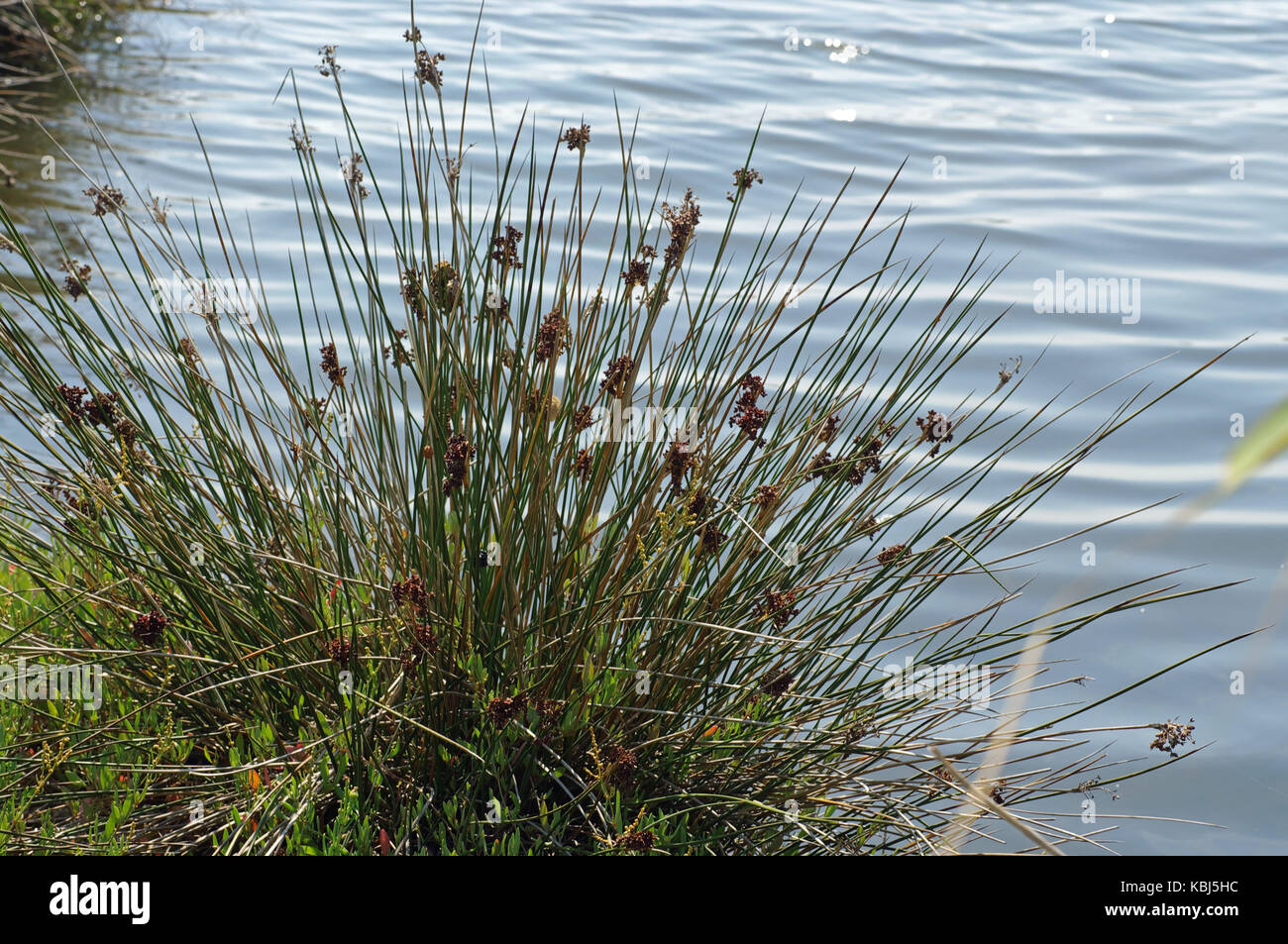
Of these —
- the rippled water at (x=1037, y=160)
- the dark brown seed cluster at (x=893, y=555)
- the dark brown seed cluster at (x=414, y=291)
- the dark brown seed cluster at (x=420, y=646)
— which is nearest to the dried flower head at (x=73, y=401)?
the dark brown seed cluster at (x=414, y=291)

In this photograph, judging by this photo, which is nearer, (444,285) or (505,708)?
(505,708)

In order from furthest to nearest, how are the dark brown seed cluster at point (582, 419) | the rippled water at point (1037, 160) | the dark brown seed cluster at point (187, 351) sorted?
1. the rippled water at point (1037, 160)
2. the dark brown seed cluster at point (187, 351)
3. the dark brown seed cluster at point (582, 419)

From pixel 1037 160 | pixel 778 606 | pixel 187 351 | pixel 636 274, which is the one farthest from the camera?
pixel 1037 160

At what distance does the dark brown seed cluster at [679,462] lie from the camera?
64.5 inches

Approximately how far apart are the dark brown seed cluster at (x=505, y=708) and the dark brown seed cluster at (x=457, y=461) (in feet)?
0.98

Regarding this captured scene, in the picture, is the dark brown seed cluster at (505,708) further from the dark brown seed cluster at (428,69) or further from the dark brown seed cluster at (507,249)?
the dark brown seed cluster at (428,69)

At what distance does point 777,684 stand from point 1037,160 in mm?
5755

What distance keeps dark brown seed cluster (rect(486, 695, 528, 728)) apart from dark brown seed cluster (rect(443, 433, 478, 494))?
300mm

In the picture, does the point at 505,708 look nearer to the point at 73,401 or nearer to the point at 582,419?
the point at 582,419

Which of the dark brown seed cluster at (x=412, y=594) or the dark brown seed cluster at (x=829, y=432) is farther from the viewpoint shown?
the dark brown seed cluster at (x=829, y=432)

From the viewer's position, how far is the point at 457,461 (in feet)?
5.32

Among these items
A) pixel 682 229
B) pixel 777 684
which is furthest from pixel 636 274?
pixel 777 684

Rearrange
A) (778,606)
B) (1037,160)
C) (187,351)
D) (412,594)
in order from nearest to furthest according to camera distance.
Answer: (412,594), (778,606), (187,351), (1037,160)
